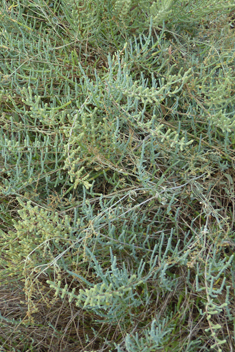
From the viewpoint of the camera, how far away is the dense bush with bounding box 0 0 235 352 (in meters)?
1.15

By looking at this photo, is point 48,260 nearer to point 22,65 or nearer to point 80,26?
point 22,65

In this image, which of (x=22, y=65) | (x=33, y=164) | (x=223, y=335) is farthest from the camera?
(x=22, y=65)

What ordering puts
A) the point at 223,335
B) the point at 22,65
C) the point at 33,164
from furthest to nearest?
the point at 22,65 < the point at 33,164 < the point at 223,335

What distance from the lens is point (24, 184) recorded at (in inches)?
48.4

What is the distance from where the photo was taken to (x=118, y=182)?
1.21 meters

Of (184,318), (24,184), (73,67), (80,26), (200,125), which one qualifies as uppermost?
(80,26)

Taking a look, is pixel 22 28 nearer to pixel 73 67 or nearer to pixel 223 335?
pixel 73 67

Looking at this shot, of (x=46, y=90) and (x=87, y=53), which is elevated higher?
(x=87, y=53)

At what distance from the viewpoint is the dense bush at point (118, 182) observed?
1154 millimetres

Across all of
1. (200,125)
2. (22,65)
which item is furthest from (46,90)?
(200,125)

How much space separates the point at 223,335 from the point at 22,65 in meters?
1.17

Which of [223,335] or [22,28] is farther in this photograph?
[22,28]

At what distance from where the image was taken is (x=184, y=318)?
1.19m

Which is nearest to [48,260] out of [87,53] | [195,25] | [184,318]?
[184,318]
